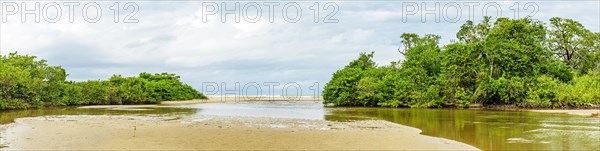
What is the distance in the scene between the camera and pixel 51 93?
48.1 meters

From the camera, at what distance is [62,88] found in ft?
167

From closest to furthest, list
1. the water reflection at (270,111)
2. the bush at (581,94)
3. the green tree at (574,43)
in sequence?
the water reflection at (270,111), the bush at (581,94), the green tree at (574,43)

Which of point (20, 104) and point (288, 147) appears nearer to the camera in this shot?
point (288, 147)

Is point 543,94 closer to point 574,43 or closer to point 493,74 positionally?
point 493,74

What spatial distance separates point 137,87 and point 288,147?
5534cm

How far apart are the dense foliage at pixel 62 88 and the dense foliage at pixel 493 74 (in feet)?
92.9

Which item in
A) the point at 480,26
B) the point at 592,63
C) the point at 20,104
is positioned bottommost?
the point at 20,104

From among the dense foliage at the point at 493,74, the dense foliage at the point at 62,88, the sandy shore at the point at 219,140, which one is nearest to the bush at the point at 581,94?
the dense foliage at the point at 493,74

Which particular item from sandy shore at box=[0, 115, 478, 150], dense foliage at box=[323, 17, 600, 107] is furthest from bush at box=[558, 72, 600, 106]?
sandy shore at box=[0, 115, 478, 150]

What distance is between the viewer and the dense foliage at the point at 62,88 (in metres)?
41.6

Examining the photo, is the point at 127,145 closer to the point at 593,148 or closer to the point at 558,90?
the point at 593,148

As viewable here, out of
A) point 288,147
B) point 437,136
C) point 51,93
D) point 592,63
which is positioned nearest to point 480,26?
point 592,63

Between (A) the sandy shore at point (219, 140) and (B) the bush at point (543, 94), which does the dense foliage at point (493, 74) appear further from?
(A) the sandy shore at point (219, 140)

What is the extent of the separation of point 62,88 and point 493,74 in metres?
45.5
